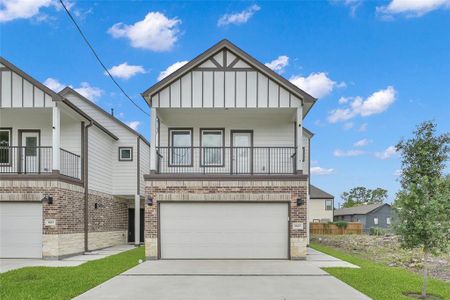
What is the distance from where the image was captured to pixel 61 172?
15.8 m

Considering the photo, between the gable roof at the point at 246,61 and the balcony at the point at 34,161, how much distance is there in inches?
176

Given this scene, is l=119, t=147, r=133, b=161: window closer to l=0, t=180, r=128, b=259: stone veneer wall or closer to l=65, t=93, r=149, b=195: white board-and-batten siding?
l=65, t=93, r=149, b=195: white board-and-batten siding

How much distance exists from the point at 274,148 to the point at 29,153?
9.82m

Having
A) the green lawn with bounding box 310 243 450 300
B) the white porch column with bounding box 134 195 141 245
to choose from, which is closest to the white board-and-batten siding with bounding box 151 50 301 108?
the green lawn with bounding box 310 243 450 300

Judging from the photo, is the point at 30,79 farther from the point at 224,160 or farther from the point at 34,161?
the point at 224,160

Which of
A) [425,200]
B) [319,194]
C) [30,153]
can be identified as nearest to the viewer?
[425,200]

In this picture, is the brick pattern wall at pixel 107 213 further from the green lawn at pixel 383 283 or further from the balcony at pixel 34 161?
the green lawn at pixel 383 283

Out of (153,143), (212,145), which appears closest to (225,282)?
(153,143)

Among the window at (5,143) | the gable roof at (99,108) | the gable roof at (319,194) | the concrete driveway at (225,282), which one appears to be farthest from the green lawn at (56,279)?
the gable roof at (319,194)

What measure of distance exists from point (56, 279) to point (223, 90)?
796 centimetres

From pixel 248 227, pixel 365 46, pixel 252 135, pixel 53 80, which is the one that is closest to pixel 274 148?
pixel 252 135

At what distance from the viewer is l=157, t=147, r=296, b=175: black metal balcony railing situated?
639 inches

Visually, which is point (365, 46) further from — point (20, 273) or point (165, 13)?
point (20, 273)

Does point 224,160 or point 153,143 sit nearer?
point 153,143
